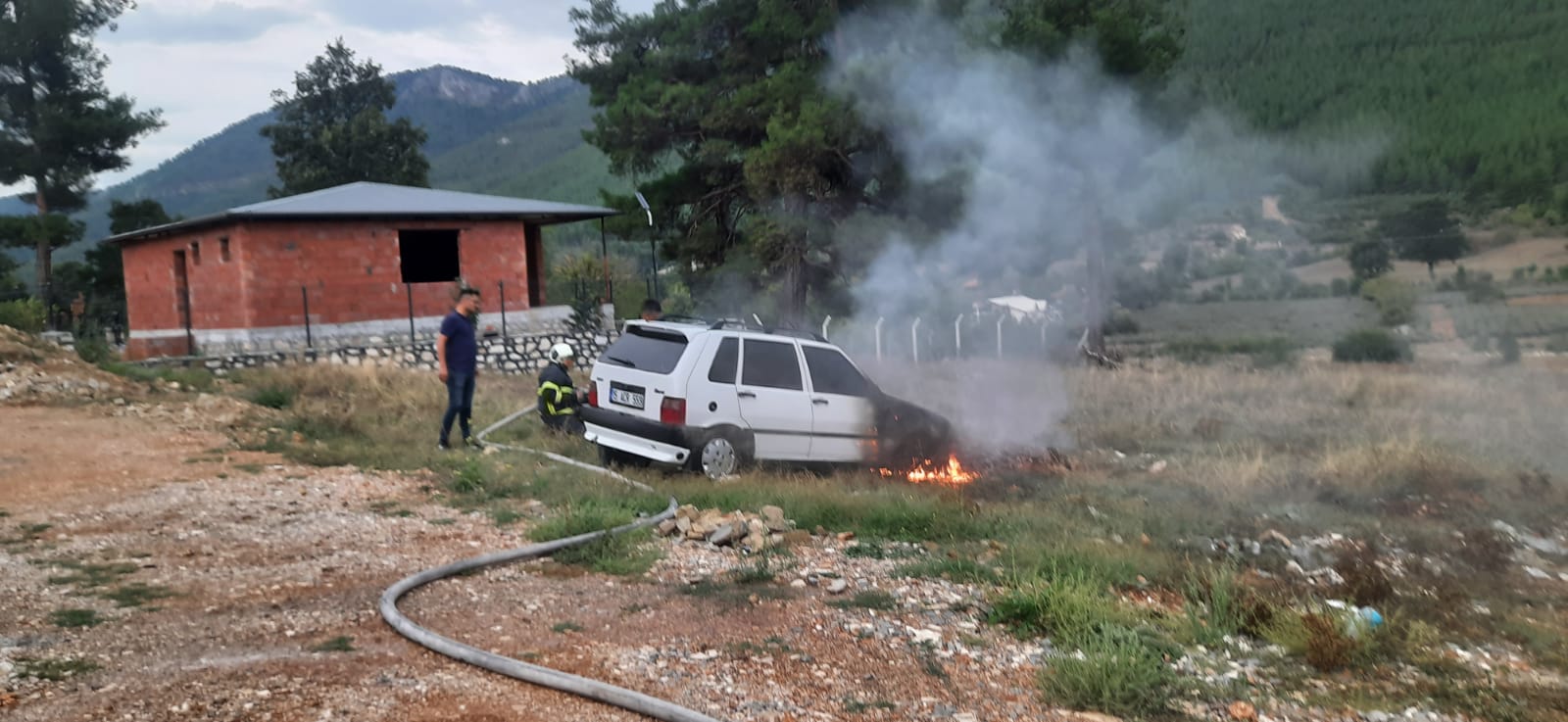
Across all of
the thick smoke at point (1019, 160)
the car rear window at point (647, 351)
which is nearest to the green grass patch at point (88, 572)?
the car rear window at point (647, 351)

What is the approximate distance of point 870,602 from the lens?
19.5 ft

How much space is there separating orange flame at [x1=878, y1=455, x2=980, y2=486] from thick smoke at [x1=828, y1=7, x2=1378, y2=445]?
2.41m

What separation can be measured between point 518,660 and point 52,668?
1.98 metres

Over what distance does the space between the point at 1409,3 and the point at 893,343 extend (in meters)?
10.7

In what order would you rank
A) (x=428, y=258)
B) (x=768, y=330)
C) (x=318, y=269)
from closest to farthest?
(x=768, y=330) → (x=318, y=269) → (x=428, y=258)

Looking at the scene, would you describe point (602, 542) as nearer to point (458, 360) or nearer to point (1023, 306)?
point (458, 360)

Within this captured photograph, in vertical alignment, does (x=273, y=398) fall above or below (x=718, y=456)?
above

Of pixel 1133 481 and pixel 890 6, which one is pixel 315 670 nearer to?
pixel 1133 481

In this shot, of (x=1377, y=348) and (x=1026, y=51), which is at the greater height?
(x=1026, y=51)

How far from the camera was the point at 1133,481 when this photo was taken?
34.0ft

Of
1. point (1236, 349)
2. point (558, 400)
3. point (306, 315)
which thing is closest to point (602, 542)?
point (558, 400)

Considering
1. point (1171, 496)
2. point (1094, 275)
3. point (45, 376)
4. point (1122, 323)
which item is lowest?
point (1171, 496)

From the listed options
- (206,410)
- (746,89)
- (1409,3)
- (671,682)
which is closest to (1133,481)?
(671,682)

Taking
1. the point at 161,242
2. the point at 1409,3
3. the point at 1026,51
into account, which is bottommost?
the point at 161,242
